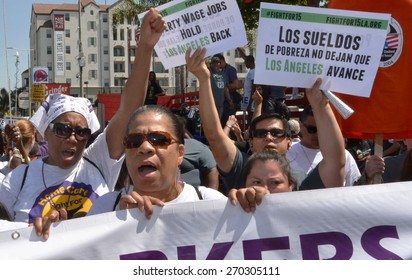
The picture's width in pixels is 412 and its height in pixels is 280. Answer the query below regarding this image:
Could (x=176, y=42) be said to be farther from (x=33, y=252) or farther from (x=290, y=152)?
(x=33, y=252)

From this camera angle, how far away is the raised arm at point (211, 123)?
3.62m

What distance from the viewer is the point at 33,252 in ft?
8.54

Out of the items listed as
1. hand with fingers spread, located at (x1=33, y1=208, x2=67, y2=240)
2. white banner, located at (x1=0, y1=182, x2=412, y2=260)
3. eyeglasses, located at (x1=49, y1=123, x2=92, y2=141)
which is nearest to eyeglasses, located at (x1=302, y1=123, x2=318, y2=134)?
eyeglasses, located at (x1=49, y1=123, x2=92, y2=141)

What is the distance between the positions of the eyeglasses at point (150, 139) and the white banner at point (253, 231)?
1.02 ft

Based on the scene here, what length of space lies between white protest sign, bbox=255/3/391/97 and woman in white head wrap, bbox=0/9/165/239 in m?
0.69

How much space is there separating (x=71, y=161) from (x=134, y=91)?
0.51 meters

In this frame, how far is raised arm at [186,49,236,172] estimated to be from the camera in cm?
362

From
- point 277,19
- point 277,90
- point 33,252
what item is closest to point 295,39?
point 277,19

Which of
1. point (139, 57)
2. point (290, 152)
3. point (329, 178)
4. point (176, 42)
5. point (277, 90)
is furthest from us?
point (277, 90)

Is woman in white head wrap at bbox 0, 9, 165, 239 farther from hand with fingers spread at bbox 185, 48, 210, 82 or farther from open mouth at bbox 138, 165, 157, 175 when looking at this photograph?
open mouth at bbox 138, 165, 157, 175

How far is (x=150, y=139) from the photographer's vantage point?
283 centimetres

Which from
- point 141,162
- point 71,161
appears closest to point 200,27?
point 71,161

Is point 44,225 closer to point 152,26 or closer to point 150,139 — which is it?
point 150,139
